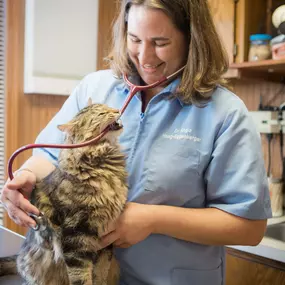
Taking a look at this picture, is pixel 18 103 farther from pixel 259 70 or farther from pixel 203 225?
pixel 203 225

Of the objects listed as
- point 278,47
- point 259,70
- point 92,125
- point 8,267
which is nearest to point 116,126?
point 92,125

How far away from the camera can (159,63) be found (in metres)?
1.22

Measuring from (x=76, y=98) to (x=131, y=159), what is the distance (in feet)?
1.07

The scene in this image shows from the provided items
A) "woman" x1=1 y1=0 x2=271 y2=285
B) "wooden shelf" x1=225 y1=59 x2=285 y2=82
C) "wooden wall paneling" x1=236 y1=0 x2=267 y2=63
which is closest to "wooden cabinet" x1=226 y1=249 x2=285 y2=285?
"woman" x1=1 y1=0 x2=271 y2=285

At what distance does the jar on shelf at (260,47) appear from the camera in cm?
231

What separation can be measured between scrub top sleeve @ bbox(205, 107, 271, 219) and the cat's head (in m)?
0.29

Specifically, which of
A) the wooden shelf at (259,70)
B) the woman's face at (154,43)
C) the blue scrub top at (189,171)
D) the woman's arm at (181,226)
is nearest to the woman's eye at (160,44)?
the woman's face at (154,43)

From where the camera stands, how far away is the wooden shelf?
220 cm

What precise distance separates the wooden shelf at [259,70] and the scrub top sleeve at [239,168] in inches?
44.4

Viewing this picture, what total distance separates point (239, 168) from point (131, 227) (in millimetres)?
331

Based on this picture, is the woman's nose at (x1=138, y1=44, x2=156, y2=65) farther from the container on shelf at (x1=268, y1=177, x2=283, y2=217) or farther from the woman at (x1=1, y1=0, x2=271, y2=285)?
the container on shelf at (x1=268, y1=177, x2=283, y2=217)

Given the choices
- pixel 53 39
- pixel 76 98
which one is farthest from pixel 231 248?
pixel 53 39

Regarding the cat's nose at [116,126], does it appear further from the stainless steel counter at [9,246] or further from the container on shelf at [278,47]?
the container on shelf at [278,47]

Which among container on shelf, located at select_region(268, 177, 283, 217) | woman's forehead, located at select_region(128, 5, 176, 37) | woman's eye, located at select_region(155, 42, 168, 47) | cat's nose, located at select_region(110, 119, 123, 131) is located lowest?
container on shelf, located at select_region(268, 177, 283, 217)
